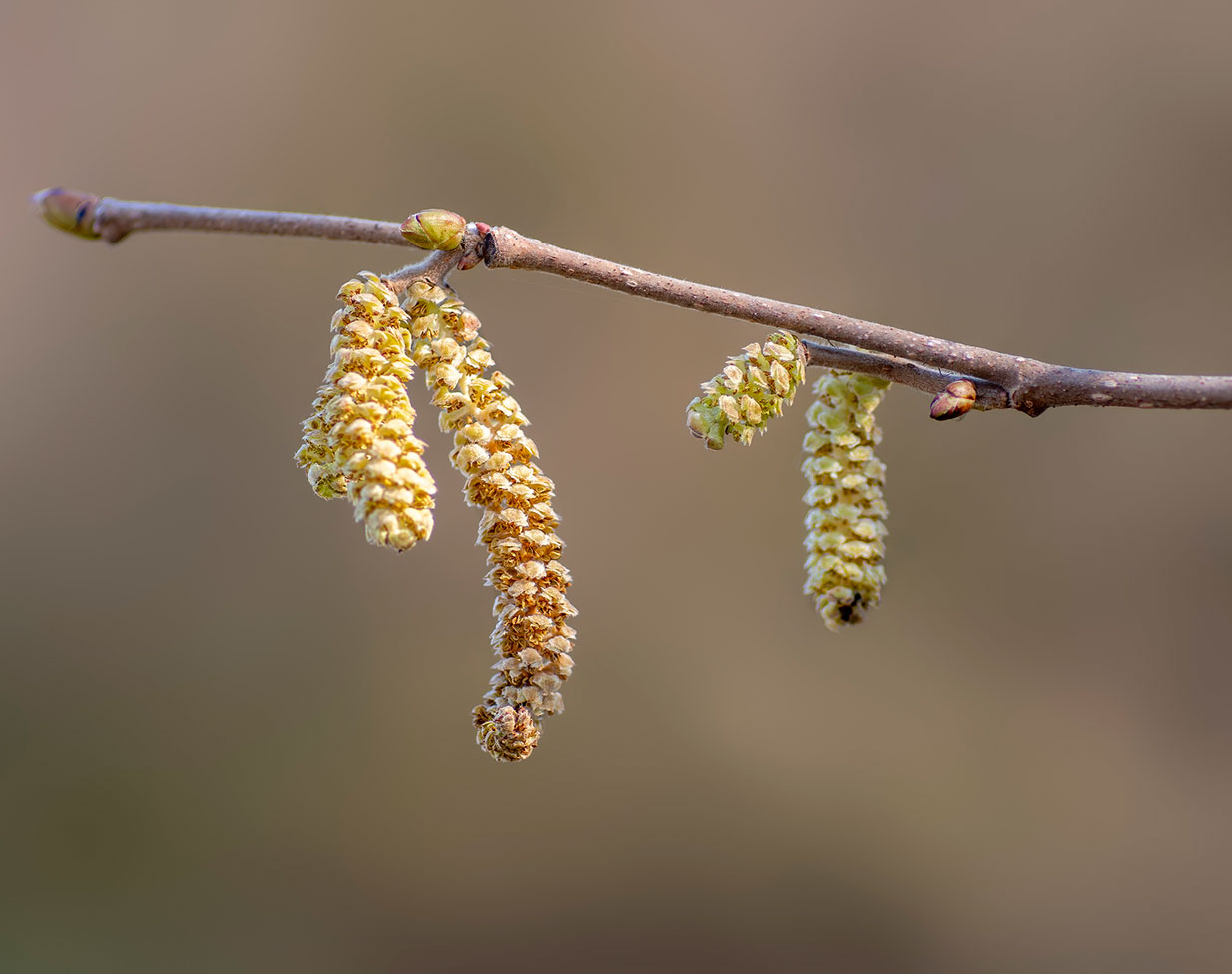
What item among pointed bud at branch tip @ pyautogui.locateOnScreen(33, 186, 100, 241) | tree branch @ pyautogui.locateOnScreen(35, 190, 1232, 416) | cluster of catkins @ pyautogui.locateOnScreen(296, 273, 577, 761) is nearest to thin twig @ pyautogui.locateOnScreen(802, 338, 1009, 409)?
tree branch @ pyautogui.locateOnScreen(35, 190, 1232, 416)

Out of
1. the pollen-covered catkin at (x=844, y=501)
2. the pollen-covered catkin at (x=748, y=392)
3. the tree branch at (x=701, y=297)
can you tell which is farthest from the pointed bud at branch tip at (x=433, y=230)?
the pollen-covered catkin at (x=844, y=501)

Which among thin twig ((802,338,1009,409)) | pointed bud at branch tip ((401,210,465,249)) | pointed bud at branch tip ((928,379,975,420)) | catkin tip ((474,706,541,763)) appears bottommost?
catkin tip ((474,706,541,763))

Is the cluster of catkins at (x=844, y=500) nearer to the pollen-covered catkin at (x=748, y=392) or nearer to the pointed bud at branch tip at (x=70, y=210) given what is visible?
the pollen-covered catkin at (x=748, y=392)

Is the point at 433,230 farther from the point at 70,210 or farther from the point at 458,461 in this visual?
the point at 70,210

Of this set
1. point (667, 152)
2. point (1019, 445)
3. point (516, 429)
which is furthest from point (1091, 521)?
point (516, 429)

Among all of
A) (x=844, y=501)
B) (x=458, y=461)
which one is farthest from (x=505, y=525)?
(x=844, y=501)

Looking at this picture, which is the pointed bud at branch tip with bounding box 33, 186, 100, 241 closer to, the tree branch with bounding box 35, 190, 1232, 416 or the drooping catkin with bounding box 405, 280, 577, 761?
the tree branch with bounding box 35, 190, 1232, 416
